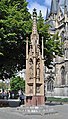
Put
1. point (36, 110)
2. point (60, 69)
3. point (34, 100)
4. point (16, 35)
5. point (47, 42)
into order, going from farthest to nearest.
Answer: point (60, 69), point (47, 42), point (16, 35), point (34, 100), point (36, 110)

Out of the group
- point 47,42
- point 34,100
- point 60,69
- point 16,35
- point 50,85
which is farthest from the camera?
point 50,85

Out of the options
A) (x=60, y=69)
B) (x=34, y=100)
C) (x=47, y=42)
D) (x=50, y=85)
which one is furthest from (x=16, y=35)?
(x=50, y=85)

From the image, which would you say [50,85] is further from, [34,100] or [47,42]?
[34,100]

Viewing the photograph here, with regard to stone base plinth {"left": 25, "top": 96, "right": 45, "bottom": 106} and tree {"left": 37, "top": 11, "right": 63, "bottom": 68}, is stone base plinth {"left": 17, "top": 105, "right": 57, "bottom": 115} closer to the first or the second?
stone base plinth {"left": 25, "top": 96, "right": 45, "bottom": 106}

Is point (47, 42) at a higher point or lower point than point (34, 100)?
higher

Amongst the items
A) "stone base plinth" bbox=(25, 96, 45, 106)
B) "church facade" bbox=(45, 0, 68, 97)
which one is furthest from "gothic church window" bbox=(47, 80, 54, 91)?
"stone base plinth" bbox=(25, 96, 45, 106)

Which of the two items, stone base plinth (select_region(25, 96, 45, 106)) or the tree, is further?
the tree

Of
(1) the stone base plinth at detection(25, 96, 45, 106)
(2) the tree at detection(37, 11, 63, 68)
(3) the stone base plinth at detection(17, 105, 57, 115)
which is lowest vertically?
(3) the stone base plinth at detection(17, 105, 57, 115)

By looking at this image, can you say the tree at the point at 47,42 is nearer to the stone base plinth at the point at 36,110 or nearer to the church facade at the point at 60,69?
the stone base plinth at the point at 36,110

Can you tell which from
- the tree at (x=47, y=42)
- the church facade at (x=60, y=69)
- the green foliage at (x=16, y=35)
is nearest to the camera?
the green foliage at (x=16, y=35)

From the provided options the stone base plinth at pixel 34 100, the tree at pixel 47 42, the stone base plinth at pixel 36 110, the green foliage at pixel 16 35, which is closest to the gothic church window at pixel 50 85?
the green foliage at pixel 16 35

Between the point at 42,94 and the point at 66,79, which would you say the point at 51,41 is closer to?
the point at 42,94

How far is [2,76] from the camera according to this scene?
30203 millimetres

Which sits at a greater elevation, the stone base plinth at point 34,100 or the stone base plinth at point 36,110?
the stone base plinth at point 34,100
